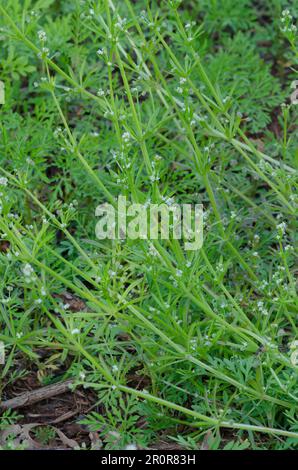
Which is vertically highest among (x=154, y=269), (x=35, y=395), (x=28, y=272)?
(x=28, y=272)

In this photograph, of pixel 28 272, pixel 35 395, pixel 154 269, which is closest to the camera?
pixel 28 272

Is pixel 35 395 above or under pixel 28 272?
under

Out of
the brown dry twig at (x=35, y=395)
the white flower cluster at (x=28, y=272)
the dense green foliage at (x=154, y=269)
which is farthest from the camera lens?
the brown dry twig at (x=35, y=395)

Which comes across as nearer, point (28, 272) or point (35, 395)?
point (28, 272)

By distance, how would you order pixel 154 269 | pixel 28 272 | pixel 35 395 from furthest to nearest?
pixel 35 395
pixel 154 269
pixel 28 272

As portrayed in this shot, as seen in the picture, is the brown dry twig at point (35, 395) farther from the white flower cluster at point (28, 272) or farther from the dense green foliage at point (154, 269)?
the white flower cluster at point (28, 272)

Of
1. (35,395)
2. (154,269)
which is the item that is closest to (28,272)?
(154,269)

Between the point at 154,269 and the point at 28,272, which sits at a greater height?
the point at 28,272

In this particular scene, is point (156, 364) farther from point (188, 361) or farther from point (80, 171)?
point (80, 171)

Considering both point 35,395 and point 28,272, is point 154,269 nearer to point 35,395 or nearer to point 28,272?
point 28,272

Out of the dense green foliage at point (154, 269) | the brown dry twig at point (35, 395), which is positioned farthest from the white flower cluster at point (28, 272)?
the brown dry twig at point (35, 395)

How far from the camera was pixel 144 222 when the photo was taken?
3.34m

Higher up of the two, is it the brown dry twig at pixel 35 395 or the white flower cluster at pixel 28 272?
the white flower cluster at pixel 28 272
